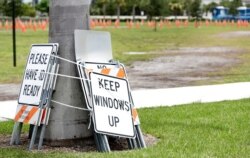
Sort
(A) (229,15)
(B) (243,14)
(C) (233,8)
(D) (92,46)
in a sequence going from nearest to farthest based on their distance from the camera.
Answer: (D) (92,46), (C) (233,8), (A) (229,15), (B) (243,14)

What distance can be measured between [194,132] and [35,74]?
7.43 ft

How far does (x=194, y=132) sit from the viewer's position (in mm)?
8219

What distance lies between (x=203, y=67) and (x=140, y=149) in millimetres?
13372

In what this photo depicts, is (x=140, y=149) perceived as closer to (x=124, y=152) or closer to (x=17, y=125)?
(x=124, y=152)

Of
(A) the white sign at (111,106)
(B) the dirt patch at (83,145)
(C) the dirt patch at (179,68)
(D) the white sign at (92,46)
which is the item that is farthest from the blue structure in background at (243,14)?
(A) the white sign at (111,106)

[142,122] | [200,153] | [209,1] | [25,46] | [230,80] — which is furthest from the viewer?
[209,1]

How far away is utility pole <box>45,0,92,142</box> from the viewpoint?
728 cm

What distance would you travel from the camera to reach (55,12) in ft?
24.2

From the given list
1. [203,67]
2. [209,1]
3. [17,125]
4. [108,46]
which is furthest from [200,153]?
[209,1]

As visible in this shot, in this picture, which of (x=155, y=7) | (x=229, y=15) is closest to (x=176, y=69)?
(x=155, y=7)

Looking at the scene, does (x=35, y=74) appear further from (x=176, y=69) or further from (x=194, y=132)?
(x=176, y=69)

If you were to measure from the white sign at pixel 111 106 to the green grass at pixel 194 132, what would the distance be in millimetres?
309

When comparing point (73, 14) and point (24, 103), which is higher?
point (73, 14)

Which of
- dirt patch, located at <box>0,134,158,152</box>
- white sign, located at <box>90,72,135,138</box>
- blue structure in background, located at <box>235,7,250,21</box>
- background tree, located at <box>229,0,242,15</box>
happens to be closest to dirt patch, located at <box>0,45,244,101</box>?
dirt patch, located at <box>0,134,158,152</box>
